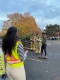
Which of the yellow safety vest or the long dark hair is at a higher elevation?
the long dark hair

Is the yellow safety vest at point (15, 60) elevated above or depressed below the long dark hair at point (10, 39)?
below

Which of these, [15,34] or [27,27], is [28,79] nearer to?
[15,34]

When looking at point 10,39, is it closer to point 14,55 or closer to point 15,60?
point 14,55

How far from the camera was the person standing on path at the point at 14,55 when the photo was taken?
4.13 metres

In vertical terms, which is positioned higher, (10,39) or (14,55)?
(10,39)

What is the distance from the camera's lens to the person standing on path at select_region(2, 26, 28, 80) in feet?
13.6

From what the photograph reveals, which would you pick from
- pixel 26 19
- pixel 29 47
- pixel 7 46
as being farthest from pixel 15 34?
pixel 26 19

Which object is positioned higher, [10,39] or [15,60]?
[10,39]

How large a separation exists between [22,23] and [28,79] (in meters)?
30.9

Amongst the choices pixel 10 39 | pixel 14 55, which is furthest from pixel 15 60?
Answer: pixel 10 39

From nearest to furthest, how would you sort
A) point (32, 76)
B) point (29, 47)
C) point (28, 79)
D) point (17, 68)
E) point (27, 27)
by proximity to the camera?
point (17, 68) < point (28, 79) < point (32, 76) < point (29, 47) < point (27, 27)

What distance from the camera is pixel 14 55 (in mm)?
4172

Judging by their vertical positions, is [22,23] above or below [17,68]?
above

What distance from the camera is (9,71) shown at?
4.23 meters
